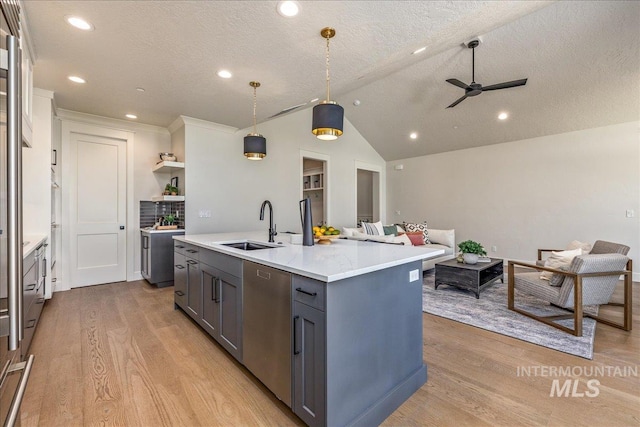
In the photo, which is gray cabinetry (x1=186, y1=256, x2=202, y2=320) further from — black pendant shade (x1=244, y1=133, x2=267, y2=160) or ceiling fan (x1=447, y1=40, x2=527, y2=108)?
ceiling fan (x1=447, y1=40, x2=527, y2=108)

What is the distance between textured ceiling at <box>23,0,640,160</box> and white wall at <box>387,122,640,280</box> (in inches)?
15.1

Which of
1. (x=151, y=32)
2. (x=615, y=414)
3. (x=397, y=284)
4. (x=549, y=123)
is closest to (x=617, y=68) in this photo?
(x=549, y=123)

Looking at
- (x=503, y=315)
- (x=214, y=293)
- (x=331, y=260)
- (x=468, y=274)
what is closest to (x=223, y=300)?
(x=214, y=293)

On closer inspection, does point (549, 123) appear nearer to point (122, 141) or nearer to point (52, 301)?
point (122, 141)

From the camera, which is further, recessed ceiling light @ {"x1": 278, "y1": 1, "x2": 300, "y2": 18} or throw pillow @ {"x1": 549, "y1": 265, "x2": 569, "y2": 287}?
throw pillow @ {"x1": 549, "y1": 265, "x2": 569, "y2": 287}

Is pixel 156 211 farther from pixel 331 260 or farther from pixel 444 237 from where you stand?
pixel 444 237

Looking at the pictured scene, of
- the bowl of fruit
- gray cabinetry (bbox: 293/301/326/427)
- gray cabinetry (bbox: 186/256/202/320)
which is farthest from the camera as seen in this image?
gray cabinetry (bbox: 186/256/202/320)

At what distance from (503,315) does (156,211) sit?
5142 millimetres

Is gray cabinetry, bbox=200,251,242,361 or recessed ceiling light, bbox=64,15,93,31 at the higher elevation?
recessed ceiling light, bbox=64,15,93,31

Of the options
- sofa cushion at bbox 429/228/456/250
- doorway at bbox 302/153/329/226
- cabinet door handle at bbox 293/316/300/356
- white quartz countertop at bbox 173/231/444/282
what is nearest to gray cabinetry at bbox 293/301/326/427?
cabinet door handle at bbox 293/316/300/356

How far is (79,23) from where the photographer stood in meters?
2.20

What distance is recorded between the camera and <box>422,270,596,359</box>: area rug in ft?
8.31

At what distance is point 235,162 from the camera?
5.06 meters

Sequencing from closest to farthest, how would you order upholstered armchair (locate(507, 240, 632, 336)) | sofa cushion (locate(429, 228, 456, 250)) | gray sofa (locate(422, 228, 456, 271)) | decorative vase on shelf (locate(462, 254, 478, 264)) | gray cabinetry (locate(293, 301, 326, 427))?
1. gray cabinetry (locate(293, 301, 326, 427))
2. upholstered armchair (locate(507, 240, 632, 336))
3. decorative vase on shelf (locate(462, 254, 478, 264))
4. gray sofa (locate(422, 228, 456, 271))
5. sofa cushion (locate(429, 228, 456, 250))
